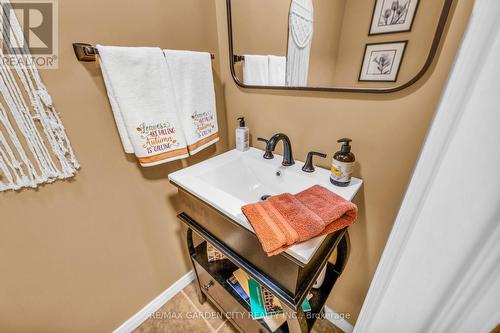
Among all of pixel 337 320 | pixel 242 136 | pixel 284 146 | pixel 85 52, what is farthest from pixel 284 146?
pixel 337 320

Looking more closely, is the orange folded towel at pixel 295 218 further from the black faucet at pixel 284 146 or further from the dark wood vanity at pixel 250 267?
the black faucet at pixel 284 146

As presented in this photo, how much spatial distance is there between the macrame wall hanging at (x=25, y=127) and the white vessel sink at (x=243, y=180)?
37cm

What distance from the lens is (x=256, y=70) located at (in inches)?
36.2

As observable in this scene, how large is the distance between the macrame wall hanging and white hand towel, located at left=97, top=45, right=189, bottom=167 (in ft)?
0.56

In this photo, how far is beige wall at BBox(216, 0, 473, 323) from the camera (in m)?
0.54

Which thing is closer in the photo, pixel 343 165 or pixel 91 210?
pixel 343 165

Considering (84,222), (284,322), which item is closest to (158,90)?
Result: (84,222)

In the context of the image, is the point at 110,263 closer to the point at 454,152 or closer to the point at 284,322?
the point at 284,322

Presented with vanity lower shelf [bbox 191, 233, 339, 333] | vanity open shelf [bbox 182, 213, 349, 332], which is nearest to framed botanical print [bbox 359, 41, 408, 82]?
vanity open shelf [bbox 182, 213, 349, 332]

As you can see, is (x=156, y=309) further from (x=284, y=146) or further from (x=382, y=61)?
(x=382, y=61)

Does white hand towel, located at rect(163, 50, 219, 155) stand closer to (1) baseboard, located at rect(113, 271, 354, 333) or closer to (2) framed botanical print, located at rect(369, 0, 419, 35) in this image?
(2) framed botanical print, located at rect(369, 0, 419, 35)

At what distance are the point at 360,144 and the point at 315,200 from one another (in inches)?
11.7

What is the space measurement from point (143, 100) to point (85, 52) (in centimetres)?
19

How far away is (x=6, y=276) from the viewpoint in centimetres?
63
